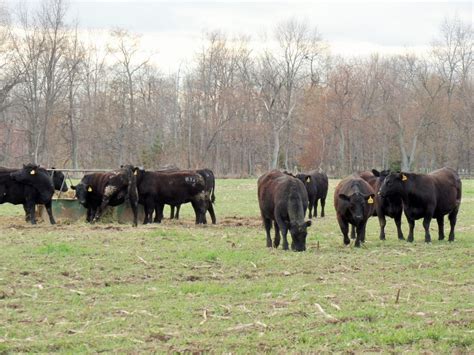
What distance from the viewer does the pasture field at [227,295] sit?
7332 mm

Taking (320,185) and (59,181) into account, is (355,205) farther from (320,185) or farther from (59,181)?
(59,181)

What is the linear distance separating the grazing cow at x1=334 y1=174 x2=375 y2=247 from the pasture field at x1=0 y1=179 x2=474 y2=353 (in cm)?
45

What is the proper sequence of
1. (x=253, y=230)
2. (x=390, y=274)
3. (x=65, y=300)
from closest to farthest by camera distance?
(x=65, y=300) < (x=390, y=274) < (x=253, y=230)

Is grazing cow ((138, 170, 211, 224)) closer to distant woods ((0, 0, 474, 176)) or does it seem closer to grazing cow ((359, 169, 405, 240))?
grazing cow ((359, 169, 405, 240))

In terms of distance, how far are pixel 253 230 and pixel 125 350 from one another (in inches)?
460

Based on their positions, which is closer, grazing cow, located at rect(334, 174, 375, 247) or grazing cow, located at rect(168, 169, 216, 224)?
grazing cow, located at rect(334, 174, 375, 247)

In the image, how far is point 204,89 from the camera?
72375 millimetres

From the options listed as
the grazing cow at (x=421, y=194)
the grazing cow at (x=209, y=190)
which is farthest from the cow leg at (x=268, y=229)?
the grazing cow at (x=209, y=190)

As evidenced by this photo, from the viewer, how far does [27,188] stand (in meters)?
19.5

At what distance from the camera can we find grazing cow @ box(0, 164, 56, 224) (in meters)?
19.4

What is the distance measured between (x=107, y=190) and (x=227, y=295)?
10.4m

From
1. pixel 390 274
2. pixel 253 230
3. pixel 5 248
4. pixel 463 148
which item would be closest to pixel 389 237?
pixel 253 230

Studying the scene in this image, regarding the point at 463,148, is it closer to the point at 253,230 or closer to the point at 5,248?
the point at 253,230

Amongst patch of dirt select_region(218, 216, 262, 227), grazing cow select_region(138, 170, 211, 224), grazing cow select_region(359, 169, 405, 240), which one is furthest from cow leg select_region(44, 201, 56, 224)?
grazing cow select_region(359, 169, 405, 240)
